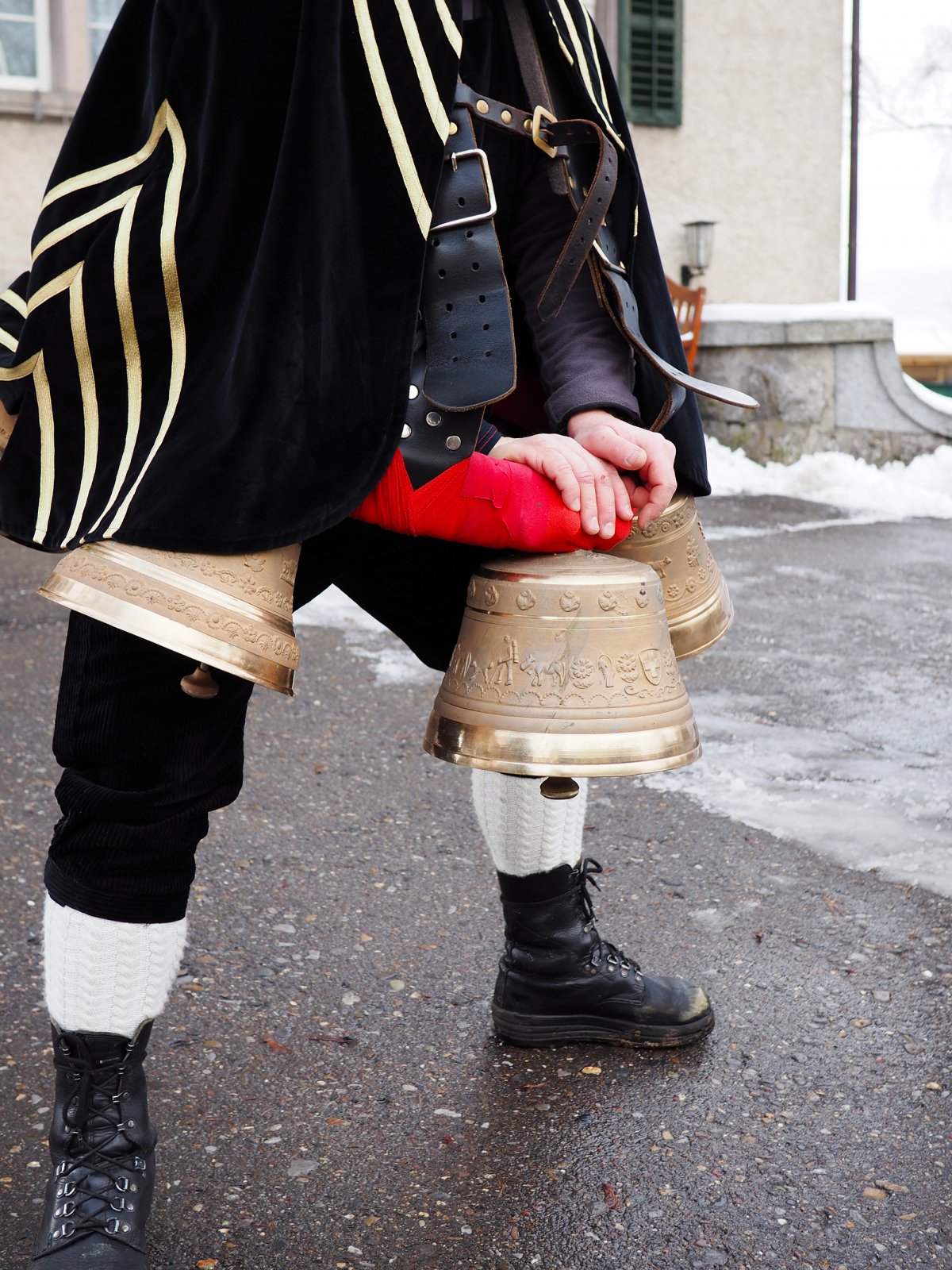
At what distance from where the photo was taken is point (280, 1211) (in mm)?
1861

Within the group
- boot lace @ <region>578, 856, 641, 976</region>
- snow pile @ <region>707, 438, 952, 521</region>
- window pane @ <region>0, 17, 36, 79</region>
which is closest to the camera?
boot lace @ <region>578, 856, 641, 976</region>

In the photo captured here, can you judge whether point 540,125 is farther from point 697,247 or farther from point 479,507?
point 697,247

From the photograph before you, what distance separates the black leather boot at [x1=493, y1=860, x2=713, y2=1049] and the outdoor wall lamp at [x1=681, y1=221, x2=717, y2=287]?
29.3ft

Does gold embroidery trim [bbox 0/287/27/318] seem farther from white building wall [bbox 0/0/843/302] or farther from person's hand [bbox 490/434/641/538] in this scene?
white building wall [bbox 0/0/843/302]

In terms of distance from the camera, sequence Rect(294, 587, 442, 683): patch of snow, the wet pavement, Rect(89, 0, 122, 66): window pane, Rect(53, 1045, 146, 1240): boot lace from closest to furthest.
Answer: Rect(53, 1045, 146, 1240): boot lace < the wet pavement < Rect(294, 587, 442, 683): patch of snow < Rect(89, 0, 122, 66): window pane

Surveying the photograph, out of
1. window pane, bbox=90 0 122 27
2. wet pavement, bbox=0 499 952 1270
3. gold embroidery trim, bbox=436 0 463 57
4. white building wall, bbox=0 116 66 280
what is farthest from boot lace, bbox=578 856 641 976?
window pane, bbox=90 0 122 27

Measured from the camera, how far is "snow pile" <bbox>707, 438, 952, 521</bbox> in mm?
8312

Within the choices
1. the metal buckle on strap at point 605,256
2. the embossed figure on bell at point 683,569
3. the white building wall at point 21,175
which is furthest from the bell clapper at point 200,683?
the white building wall at point 21,175

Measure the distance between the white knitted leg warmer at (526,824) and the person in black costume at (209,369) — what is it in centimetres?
48

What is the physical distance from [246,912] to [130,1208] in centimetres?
112

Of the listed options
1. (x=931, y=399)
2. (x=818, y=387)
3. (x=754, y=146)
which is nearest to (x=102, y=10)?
(x=754, y=146)

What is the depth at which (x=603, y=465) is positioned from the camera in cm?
171

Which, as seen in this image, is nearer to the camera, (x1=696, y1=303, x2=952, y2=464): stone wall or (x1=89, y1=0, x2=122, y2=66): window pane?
(x1=89, y1=0, x2=122, y2=66): window pane

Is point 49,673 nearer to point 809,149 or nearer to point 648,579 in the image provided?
point 648,579
